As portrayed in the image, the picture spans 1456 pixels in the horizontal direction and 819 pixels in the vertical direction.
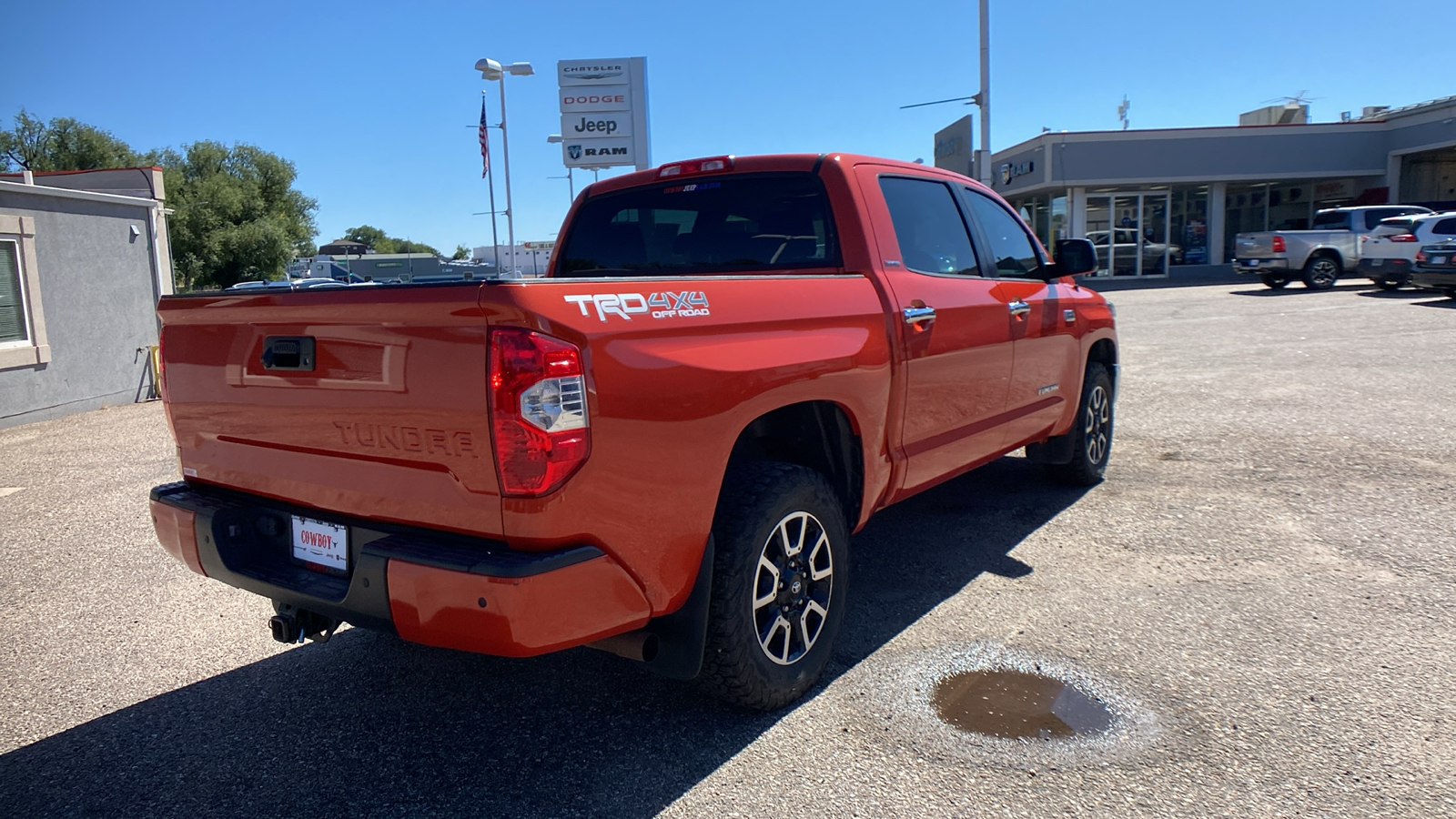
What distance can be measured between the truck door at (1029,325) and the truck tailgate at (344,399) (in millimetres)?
3033

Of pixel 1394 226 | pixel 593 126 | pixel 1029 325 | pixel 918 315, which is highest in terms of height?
pixel 593 126

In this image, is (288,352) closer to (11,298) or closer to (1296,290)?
(11,298)

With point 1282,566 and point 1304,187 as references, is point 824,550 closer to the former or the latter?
point 1282,566

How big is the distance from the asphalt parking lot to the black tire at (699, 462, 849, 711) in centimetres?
18

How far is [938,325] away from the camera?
3984 millimetres

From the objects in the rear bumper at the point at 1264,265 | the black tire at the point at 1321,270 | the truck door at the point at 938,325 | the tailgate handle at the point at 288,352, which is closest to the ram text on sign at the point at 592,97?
the rear bumper at the point at 1264,265

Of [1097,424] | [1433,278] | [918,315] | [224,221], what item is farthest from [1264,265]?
[224,221]

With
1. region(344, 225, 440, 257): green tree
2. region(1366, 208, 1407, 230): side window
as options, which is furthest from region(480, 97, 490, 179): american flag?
region(344, 225, 440, 257): green tree

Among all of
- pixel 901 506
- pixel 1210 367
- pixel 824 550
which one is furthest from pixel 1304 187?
pixel 824 550

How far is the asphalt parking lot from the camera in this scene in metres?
2.77

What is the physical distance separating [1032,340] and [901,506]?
4.53ft

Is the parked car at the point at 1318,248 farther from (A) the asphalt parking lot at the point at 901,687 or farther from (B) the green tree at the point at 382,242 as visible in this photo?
(B) the green tree at the point at 382,242

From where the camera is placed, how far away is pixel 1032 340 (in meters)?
4.95

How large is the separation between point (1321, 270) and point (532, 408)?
23525mm
